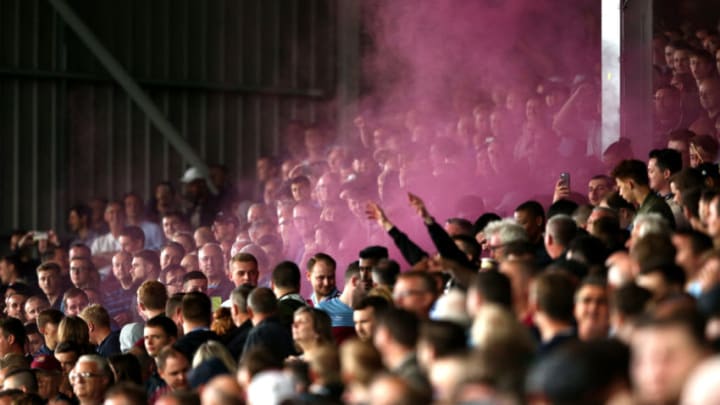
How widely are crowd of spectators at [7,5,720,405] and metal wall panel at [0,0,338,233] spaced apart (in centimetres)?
88

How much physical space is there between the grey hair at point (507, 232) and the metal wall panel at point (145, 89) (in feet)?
31.0

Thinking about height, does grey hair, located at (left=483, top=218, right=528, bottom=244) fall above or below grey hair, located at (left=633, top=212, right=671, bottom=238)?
below

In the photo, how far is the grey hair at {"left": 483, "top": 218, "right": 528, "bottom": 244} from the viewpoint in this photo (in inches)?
326

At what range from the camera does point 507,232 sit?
27.4 feet

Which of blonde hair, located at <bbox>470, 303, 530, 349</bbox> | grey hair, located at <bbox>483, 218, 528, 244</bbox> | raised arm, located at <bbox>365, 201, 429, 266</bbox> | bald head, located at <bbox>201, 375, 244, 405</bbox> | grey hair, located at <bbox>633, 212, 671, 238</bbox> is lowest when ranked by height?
bald head, located at <bbox>201, 375, 244, 405</bbox>

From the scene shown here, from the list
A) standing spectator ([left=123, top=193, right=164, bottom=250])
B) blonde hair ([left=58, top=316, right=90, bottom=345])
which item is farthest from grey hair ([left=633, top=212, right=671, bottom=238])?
standing spectator ([left=123, top=193, right=164, bottom=250])

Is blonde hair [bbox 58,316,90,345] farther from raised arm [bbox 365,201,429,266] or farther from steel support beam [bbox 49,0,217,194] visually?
steel support beam [bbox 49,0,217,194]

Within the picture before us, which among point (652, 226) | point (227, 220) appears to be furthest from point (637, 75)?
point (652, 226)

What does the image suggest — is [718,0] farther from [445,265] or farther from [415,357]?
[415,357]

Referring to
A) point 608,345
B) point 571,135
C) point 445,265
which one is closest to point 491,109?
point 571,135

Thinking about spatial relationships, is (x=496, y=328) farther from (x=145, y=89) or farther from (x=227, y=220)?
(x=145, y=89)

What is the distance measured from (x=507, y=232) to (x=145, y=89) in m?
9.95

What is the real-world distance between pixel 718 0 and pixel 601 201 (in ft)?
14.6

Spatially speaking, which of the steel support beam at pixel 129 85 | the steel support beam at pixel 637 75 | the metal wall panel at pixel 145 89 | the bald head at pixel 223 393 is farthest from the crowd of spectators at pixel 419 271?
the metal wall panel at pixel 145 89
